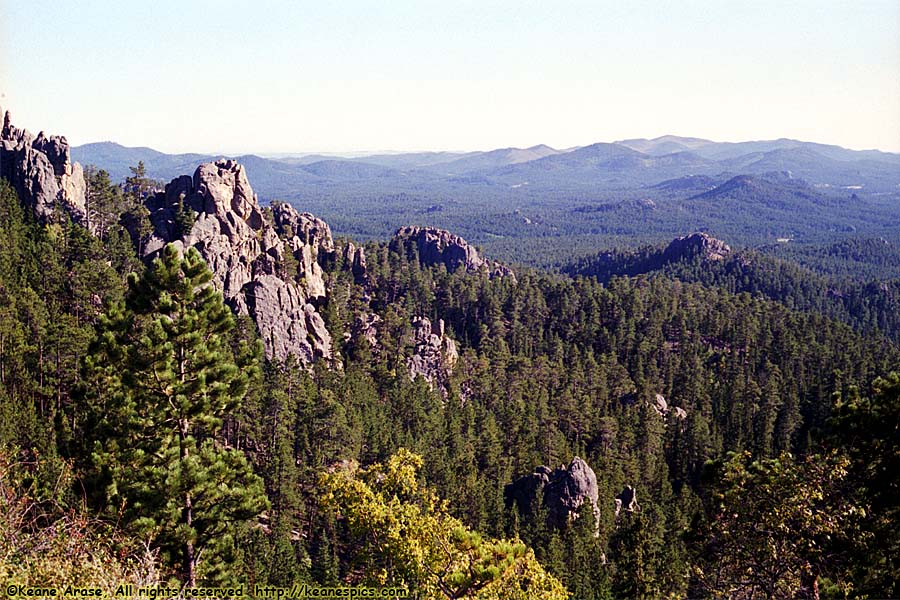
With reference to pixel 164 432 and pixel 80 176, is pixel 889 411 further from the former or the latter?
pixel 80 176

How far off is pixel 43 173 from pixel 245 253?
2141 centimetres

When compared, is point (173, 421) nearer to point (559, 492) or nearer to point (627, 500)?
point (559, 492)

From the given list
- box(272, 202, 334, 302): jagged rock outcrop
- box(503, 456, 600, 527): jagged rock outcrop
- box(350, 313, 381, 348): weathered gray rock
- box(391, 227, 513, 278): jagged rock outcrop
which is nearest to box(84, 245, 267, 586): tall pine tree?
box(503, 456, 600, 527): jagged rock outcrop

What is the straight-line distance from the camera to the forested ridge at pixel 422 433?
631 inches

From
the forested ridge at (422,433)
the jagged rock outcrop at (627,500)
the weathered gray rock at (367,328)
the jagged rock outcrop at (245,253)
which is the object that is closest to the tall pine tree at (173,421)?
the forested ridge at (422,433)

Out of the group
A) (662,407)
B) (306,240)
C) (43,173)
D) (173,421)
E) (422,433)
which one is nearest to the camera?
(173,421)

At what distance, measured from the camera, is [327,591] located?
1831 centimetres

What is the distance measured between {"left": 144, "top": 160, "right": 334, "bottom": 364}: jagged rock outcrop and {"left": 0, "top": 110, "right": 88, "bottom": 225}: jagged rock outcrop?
8039 mm

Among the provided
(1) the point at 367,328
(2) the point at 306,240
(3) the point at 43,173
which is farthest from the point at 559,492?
(3) the point at 43,173

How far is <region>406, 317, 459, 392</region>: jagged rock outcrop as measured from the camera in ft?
268

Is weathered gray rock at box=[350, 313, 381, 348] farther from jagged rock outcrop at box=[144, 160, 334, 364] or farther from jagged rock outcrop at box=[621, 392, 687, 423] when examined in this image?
jagged rock outcrop at box=[621, 392, 687, 423]

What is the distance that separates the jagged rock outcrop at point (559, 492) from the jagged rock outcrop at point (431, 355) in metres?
26.2

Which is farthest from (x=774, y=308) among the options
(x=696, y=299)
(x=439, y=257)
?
(x=439, y=257)

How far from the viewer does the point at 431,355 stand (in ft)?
278
